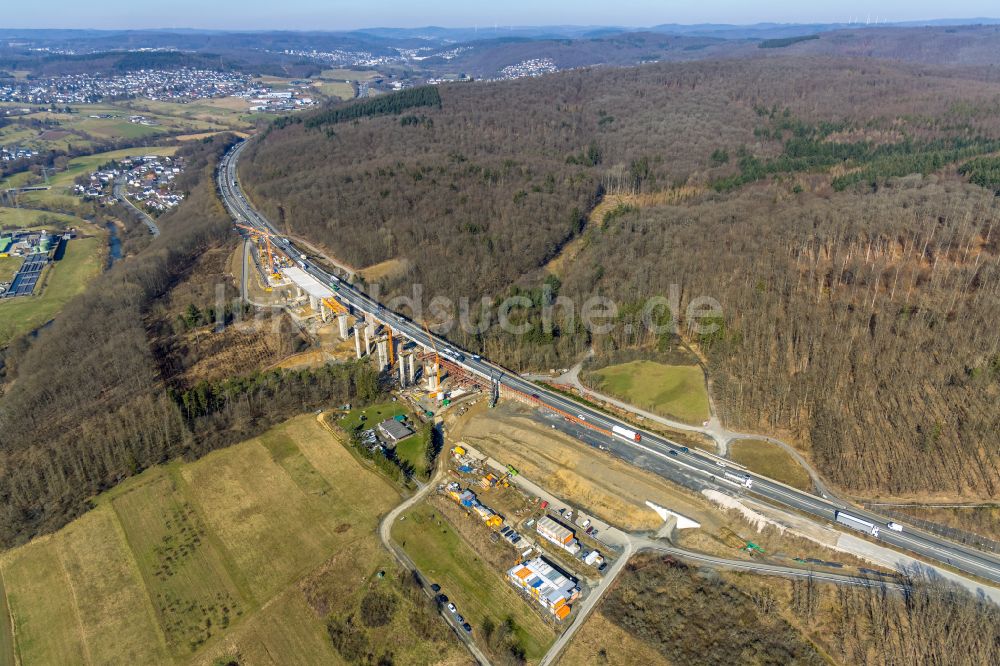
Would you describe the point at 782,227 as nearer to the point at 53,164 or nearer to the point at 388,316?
the point at 388,316

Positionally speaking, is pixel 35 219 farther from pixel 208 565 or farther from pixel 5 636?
pixel 208 565

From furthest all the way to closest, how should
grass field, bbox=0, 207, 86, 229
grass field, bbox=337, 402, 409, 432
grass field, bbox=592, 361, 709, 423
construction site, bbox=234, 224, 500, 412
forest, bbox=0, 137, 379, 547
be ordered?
grass field, bbox=0, 207, 86, 229 → construction site, bbox=234, 224, 500, 412 → grass field, bbox=337, 402, 409, 432 → grass field, bbox=592, 361, 709, 423 → forest, bbox=0, 137, 379, 547

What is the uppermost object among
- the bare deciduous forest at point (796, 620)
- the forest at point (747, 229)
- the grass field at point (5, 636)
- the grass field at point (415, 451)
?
the forest at point (747, 229)

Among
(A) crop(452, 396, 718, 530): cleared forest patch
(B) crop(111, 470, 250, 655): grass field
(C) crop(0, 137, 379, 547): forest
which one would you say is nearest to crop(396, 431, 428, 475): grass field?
(A) crop(452, 396, 718, 530): cleared forest patch

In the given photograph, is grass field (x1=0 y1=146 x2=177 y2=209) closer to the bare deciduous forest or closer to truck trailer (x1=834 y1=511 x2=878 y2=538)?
the bare deciduous forest

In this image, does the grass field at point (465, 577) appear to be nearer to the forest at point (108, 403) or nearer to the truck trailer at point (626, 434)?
the truck trailer at point (626, 434)

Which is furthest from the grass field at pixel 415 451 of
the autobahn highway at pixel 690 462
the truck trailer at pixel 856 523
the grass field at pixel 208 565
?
the truck trailer at pixel 856 523
